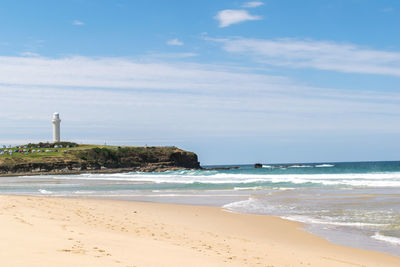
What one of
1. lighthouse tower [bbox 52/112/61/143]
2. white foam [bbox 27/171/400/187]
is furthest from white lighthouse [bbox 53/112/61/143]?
white foam [bbox 27/171/400/187]

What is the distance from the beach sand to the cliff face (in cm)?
6716

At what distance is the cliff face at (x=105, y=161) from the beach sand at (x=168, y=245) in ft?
220

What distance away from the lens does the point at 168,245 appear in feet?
26.2

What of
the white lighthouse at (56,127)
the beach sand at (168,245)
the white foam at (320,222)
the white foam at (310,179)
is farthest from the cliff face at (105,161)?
the beach sand at (168,245)

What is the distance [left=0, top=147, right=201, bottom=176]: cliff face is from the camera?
7478 centimetres

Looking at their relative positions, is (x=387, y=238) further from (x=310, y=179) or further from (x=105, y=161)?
(x=105, y=161)

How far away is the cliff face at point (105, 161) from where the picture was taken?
2944 inches

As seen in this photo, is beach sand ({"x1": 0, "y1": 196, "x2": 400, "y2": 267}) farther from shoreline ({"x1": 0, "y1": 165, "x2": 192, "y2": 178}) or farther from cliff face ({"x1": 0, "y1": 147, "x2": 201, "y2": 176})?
cliff face ({"x1": 0, "y1": 147, "x2": 201, "y2": 176})

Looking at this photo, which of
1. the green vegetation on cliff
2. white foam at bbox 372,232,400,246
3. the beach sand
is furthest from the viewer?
the green vegetation on cliff

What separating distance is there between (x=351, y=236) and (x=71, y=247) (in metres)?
7.39

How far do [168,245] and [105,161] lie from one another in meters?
83.7

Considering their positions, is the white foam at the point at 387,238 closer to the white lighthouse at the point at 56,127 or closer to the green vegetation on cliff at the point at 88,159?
the green vegetation on cliff at the point at 88,159

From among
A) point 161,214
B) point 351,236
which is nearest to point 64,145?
point 161,214

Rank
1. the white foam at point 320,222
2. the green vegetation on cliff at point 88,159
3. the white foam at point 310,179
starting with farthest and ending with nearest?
1. the green vegetation on cliff at point 88,159
2. the white foam at point 310,179
3. the white foam at point 320,222
